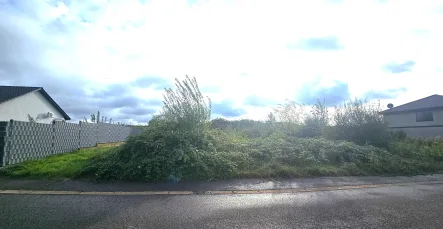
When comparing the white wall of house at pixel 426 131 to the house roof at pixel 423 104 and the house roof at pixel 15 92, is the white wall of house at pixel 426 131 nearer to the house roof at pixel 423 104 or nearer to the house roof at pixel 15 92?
the house roof at pixel 423 104

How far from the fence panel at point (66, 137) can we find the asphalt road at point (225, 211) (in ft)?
28.3

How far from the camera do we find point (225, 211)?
14.5 feet

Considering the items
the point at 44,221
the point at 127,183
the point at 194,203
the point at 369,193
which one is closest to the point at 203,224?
the point at 194,203

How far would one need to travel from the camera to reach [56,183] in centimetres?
623

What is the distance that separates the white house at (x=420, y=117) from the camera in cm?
2852

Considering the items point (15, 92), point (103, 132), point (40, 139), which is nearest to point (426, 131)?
point (103, 132)

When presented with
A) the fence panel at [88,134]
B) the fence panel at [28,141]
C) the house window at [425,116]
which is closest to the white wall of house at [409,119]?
the house window at [425,116]

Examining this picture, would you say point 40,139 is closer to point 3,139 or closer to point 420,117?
point 3,139

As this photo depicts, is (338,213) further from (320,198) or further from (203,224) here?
(203,224)

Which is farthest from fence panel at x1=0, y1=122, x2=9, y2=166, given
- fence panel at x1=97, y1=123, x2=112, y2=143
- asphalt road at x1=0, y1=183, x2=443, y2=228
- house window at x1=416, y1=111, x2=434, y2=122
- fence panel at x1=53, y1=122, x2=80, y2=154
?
house window at x1=416, y1=111, x2=434, y2=122

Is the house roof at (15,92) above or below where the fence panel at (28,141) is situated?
above

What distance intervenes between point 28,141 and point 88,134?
257 inches

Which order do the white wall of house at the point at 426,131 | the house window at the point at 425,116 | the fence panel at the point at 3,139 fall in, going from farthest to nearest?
the house window at the point at 425,116 < the white wall of house at the point at 426,131 < the fence panel at the point at 3,139

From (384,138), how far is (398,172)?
6554 millimetres
